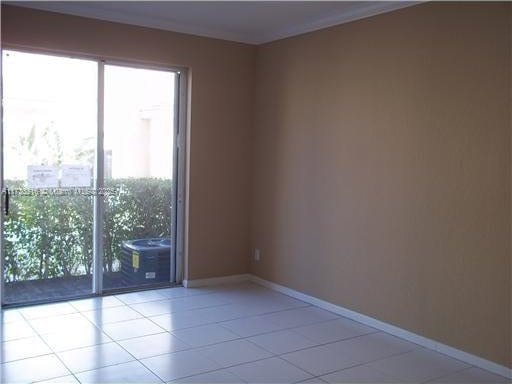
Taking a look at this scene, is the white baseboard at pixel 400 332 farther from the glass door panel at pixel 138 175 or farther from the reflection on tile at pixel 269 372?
the glass door panel at pixel 138 175

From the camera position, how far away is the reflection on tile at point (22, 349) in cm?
346

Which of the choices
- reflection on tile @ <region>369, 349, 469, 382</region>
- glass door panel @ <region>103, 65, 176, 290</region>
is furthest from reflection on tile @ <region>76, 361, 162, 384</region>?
glass door panel @ <region>103, 65, 176, 290</region>

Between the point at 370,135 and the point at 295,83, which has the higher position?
the point at 295,83

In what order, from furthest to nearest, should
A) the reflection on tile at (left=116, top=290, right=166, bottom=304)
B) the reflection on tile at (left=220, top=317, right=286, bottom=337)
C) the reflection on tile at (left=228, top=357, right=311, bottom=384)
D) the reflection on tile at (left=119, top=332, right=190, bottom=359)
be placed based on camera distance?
the reflection on tile at (left=116, top=290, right=166, bottom=304) → the reflection on tile at (left=220, top=317, right=286, bottom=337) → the reflection on tile at (left=119, top=332, right=190, bottom=359) → the reflection on tile at (left=228, top=357, right=311, bottom=384)

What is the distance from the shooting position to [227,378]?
3.21 meters

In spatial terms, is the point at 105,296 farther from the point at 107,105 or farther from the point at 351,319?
the point at 351,319

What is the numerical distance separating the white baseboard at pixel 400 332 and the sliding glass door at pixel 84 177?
1253 mm

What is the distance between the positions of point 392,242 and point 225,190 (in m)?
1.96

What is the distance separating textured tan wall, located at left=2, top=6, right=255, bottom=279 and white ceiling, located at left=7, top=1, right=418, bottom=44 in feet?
0.52

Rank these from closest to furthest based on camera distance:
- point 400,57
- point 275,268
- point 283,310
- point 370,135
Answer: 1. point 400,57
2. point 370,135
3. point 283,310
4. point 275,268

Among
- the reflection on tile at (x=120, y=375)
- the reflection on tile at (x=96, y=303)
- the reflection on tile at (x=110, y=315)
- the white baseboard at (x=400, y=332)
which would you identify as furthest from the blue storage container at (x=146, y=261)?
the reflection on tile at (x=120, y=375)

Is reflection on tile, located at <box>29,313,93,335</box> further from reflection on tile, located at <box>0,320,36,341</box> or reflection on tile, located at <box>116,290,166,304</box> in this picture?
reflection on tile, located at <box>116,290,166,304</box>

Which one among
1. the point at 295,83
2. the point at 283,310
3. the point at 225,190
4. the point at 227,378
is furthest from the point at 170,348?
the point at 295,83

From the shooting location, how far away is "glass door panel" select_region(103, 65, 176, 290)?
16.3 feet
